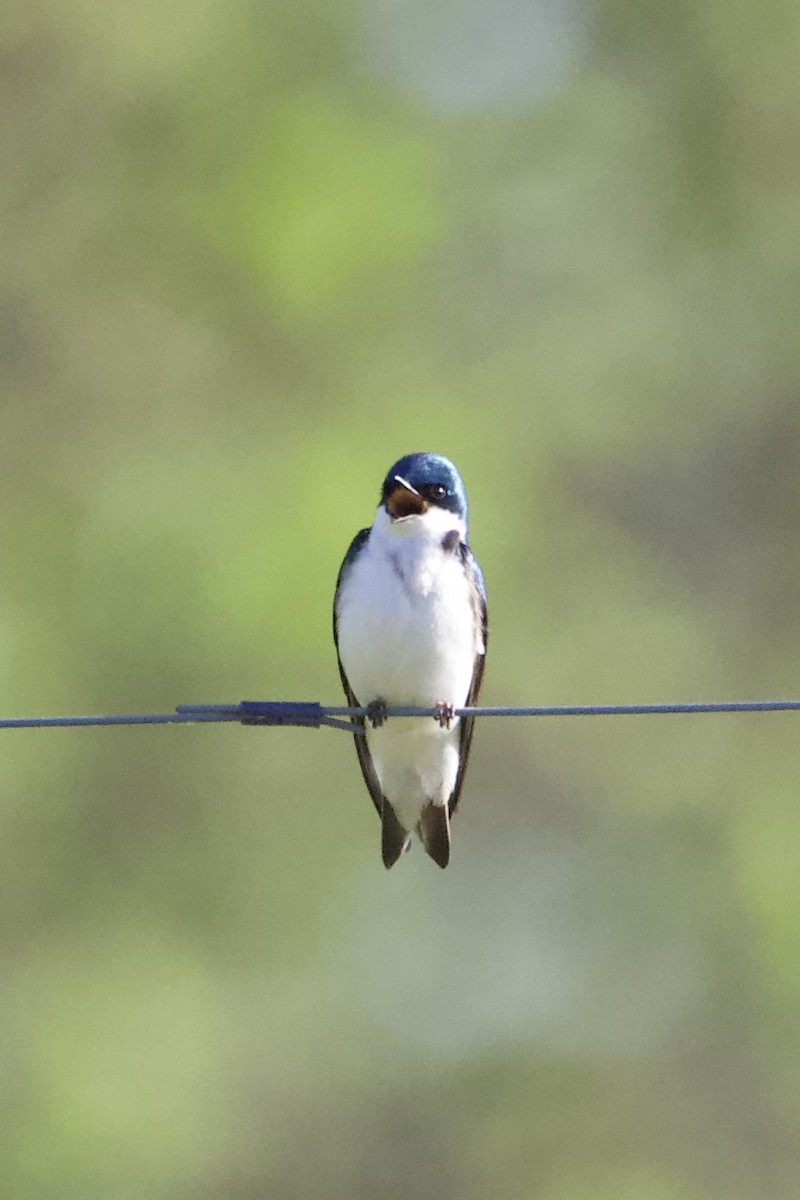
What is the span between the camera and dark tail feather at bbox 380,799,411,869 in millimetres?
5984

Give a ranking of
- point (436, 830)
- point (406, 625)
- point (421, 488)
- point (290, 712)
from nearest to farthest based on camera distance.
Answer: point (290, 712), point (406, 625), point (421, 488), point (436, 830)

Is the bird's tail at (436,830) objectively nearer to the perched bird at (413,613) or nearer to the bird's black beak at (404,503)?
the perched bird at (413,613)

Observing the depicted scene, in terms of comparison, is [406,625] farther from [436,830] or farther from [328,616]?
[328,616]

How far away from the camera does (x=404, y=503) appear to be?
543 centimetres

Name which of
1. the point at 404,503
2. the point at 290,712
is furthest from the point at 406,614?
the point at 290,712

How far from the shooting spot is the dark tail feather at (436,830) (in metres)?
5.96

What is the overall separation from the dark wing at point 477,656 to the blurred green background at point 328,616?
5183 millimetres

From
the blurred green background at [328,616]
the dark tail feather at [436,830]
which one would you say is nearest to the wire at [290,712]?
the dark tail feather at [436,830]

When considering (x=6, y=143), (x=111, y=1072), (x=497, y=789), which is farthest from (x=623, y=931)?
(x=6, y=143)

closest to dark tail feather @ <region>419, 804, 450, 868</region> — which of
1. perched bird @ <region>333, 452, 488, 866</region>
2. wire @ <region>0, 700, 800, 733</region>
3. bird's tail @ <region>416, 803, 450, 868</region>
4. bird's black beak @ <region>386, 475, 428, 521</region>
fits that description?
bird's tail @ <region>416, 803, 450, 868</region>

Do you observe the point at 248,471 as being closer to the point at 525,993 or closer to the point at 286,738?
the point at 286,738

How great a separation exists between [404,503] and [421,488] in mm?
182

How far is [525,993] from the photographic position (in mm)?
Result: 13094

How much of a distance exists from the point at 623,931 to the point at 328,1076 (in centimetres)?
197
